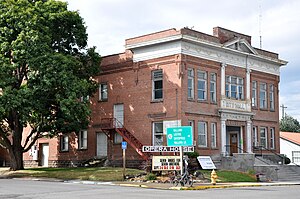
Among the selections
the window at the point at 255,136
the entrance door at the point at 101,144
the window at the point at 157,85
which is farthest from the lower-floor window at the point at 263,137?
the entrance door at the point at 101,144

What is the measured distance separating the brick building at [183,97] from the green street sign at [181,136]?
8.13 meters

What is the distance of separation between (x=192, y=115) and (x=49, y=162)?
16.9 m

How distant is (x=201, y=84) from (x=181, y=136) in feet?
38.3

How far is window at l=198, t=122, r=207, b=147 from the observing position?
3916 centimetres

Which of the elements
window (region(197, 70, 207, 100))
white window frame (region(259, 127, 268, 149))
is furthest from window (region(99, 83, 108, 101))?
white window frame (region(259, 127, 268, 149))

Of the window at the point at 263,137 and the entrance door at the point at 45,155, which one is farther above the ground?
the window at the point at 263,137

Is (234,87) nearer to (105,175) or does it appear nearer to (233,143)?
(233,143)

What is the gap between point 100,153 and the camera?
142 ft

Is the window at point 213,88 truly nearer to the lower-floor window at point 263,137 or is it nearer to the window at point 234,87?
the window at point 234,87

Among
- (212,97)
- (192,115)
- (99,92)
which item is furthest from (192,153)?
(99,92)

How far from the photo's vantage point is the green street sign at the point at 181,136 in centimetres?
2861

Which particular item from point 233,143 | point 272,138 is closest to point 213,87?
point 233,143

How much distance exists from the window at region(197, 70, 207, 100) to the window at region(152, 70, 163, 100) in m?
3.03

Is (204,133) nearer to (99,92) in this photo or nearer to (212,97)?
(212,97)
